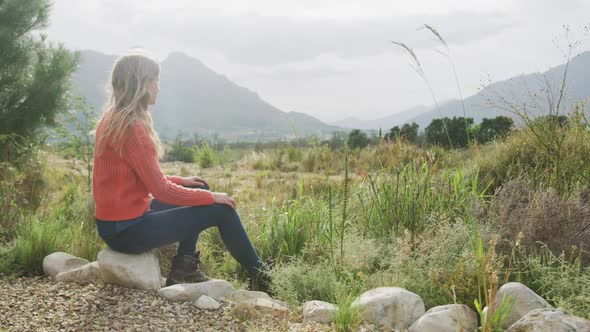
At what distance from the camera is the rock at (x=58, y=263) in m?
3.63

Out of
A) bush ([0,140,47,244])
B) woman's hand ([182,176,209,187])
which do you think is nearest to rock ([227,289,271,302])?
woman's hand ([182,176,209,187])

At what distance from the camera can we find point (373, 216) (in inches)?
156

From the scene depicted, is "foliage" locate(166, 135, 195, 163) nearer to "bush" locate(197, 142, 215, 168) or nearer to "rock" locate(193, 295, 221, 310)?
"bush" locate(197, 142, 215, 168)

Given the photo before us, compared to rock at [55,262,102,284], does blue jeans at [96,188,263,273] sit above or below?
above

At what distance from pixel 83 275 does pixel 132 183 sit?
29.7 inches

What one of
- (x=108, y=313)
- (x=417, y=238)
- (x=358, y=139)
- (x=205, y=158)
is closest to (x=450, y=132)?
(x=358, y=139)

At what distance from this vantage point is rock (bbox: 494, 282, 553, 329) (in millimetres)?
2568

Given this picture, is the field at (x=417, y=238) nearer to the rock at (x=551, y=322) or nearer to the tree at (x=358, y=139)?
the rock at (x=551, y=322)

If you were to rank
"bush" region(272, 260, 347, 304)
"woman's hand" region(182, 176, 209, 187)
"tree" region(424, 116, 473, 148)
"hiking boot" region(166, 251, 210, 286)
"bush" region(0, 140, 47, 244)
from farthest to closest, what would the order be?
"tree" region(424, 116, 473, 148) → "bush" region(0, 140, 47, 244) → "woman's hand" region(182, 176, 209, 187) → "hiking boot" region(166, 251, 210, 286) → "bush" region(272, 260, 347, 304)

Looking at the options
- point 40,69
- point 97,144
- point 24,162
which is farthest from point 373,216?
point 40,69

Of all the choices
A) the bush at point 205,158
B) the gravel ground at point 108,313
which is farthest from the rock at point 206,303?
the bush at point 205,158

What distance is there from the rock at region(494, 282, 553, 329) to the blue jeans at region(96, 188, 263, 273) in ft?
4.81

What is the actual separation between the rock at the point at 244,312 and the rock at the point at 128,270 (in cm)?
67

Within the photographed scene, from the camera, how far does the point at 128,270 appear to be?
3.21 meters
